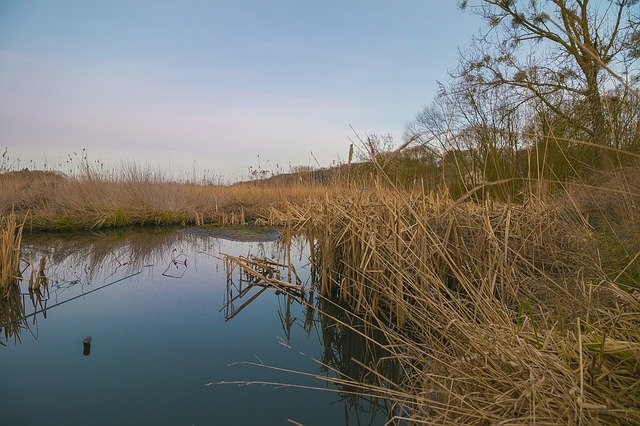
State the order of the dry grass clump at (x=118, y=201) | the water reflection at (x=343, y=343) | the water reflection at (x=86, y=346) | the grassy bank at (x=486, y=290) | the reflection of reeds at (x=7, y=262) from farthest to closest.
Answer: the dry grass clump at (x=118, y=201), the reflection of reeds at (x=7, y=262), the water reflection at (x=86, y=346), the water reflection at (x=343, y=343), the grassy bank at (x=486, y=290)

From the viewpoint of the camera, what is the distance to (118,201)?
10445mm

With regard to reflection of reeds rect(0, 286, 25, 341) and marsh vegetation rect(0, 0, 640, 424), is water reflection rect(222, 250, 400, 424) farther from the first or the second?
reflection of reeds rect(0, 286, 25, 341)

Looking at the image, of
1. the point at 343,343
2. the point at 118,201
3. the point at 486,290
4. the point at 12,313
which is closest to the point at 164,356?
the point at 343,343

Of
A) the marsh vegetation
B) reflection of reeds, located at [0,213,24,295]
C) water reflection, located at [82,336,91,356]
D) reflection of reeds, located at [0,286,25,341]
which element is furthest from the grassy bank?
reflection of reeds, located at [0,213,24,295]

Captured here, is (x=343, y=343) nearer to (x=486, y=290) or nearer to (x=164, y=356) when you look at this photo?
(x=486, y=290)

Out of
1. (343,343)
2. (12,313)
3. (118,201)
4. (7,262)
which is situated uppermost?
(118,201)

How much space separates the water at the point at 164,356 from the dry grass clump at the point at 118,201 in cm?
440

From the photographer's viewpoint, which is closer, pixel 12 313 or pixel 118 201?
pixel 12 313

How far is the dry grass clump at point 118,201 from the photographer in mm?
9289

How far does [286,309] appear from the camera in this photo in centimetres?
407

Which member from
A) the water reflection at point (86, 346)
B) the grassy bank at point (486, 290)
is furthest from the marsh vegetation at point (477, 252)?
the water reflection at point (86, 346)

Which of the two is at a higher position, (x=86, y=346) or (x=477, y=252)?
(x=477, y=252)

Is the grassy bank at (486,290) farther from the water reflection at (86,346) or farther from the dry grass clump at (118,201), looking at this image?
the water reflection at (86,346)

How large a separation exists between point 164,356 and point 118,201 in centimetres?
876
